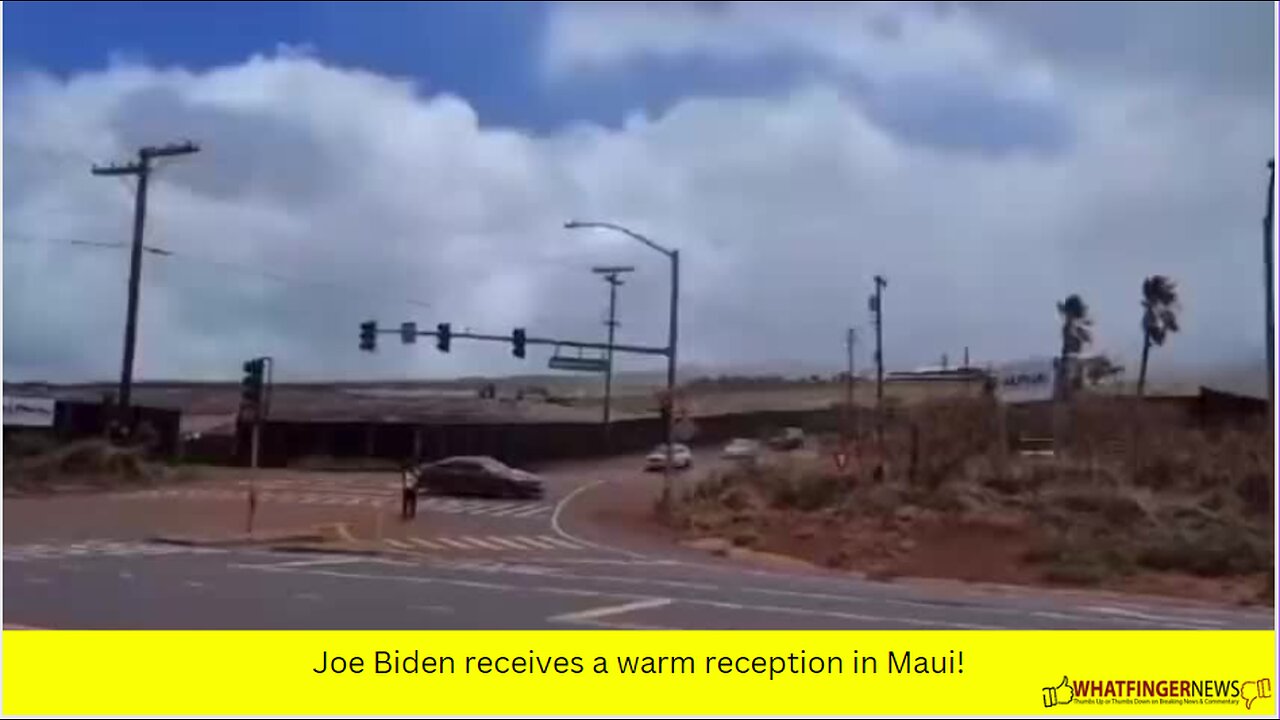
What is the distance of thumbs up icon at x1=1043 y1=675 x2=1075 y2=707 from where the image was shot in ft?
27.4

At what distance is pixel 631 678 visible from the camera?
9.11m

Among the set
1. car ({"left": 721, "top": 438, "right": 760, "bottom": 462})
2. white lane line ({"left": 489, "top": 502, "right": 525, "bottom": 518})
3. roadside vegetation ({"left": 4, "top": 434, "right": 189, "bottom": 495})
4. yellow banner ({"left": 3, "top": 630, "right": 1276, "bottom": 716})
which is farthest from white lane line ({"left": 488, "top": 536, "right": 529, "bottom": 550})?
yellow banner ({"left": 3, "top": 630, "right": 1276, "bottom": 716})

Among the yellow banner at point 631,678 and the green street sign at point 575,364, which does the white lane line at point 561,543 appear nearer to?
the green street sign at point 575,364

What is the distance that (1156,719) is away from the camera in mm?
8062

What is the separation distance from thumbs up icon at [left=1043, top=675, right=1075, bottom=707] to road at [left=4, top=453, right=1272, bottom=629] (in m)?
6.36

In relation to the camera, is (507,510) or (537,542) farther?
(507,510)

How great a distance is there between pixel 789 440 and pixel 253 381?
4056 centimetres

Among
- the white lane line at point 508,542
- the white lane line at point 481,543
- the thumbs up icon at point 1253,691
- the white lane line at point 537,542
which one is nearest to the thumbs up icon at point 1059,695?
the thumbs up icon at point 1253,691

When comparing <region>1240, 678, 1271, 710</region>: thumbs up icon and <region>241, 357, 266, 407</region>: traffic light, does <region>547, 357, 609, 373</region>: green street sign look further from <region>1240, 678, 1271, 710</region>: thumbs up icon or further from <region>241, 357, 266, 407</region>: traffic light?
<region>1240, 678, 1271, 710</region>: thumbs up icon

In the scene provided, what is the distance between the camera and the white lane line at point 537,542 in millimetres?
36078

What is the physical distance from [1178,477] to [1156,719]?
36350mm

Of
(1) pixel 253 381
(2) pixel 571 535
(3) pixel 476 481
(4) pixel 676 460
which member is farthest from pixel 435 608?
(4) pixel 676 460

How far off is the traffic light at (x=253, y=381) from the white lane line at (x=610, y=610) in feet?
57.0

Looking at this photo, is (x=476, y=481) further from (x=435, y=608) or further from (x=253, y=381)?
(x=435, y=608)
